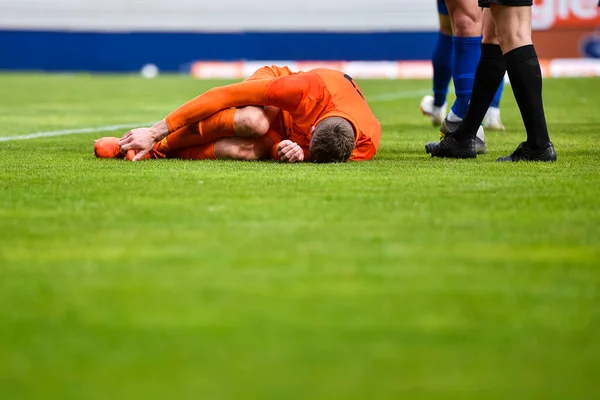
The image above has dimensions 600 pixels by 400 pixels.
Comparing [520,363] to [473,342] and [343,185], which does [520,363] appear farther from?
[343,185]

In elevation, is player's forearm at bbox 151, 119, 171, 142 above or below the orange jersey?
below

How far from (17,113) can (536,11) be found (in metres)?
12.0

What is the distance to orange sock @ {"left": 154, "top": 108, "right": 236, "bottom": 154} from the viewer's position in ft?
12.6

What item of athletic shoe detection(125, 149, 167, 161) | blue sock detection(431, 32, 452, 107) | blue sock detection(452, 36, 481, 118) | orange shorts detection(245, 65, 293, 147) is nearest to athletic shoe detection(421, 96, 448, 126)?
blue sock detection(431, 32, 452, 107)

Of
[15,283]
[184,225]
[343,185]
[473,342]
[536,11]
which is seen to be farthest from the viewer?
[536,11]

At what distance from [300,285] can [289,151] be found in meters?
2.06

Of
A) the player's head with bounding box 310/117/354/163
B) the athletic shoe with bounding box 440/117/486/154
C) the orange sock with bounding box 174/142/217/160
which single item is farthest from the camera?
the athletic shoe with bounding box 440/117/486/154

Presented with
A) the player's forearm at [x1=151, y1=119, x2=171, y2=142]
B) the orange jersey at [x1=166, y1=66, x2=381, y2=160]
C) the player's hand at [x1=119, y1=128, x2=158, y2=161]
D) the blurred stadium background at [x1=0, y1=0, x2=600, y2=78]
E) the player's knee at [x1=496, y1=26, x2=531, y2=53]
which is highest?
the player's knee at [x1=496, y1=26, x2=531, y2=53]

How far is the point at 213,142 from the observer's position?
A: 13.4 ft

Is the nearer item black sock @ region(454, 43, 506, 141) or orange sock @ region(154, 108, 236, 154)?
orange sock @ region(154, 108, 236, 154)

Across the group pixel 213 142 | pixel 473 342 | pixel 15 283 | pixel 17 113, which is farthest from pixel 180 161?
pixel 17 113

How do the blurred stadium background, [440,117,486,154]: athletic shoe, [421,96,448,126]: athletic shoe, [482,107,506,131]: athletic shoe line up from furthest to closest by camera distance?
the blurred stadium background, [421,96,448,126]: athletic shoe, [482,107,506,131]: athletic shoe, [440,117,486,154]: athletic shoe

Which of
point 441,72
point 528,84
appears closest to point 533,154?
point 528,84

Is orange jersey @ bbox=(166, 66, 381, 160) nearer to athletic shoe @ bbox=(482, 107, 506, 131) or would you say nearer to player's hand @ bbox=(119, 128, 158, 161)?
player's hand @ bbox=(119, 128, 158, 161)
